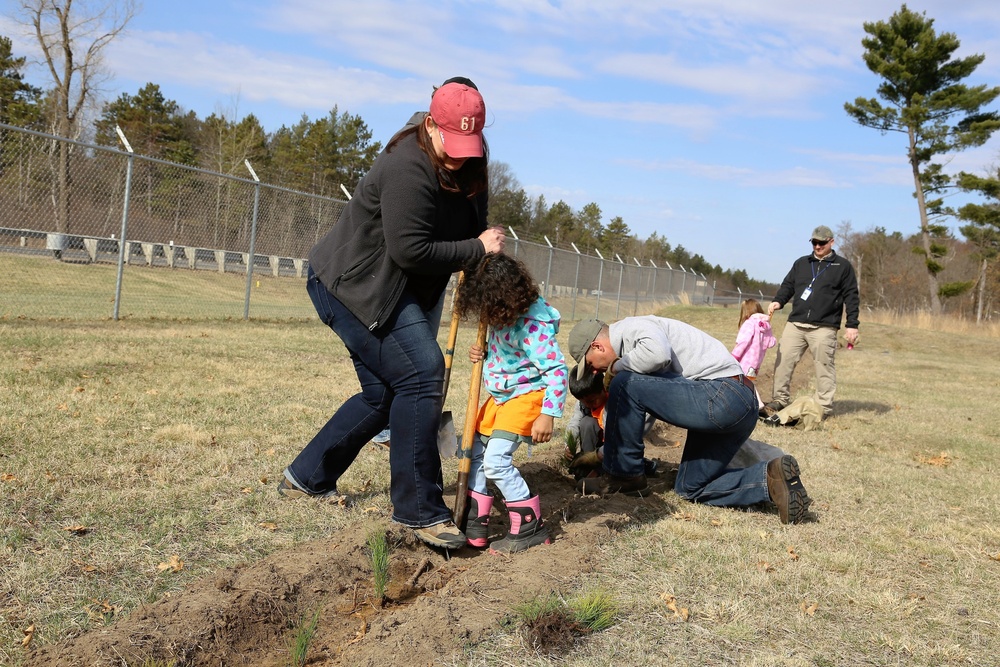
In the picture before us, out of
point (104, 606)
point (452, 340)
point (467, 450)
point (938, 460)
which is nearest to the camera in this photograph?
point (104, 606)

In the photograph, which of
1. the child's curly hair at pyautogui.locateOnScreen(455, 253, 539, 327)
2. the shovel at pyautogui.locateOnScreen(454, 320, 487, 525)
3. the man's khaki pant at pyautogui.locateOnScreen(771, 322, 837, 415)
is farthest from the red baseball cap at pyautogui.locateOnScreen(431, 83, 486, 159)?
the man's khaki pant at pyautogui.locateOnScreen(771, 322, 837, 415)

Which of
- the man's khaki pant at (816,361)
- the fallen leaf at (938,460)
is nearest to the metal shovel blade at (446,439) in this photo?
the fallen leaf at (938,460)

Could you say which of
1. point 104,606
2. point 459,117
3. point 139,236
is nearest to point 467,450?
point 459,117

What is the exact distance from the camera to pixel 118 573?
3199mm

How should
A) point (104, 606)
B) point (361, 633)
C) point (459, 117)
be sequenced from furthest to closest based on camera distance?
point (459, 117), point (361, 633), point (104, 606)

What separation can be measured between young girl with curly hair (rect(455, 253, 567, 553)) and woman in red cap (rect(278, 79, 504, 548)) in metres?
0.17

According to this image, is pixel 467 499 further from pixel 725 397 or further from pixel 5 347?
pixel 5 347

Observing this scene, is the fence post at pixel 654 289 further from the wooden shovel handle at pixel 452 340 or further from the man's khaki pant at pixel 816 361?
the wooden shovel handle at pixel 452 340

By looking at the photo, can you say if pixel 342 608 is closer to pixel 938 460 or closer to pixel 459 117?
pixel 459 117

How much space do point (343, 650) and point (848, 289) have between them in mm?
7662

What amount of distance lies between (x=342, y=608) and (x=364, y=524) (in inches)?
27.6

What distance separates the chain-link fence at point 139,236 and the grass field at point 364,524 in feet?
12.7

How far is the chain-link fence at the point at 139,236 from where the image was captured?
36.2 feet

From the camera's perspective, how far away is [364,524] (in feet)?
12.9
